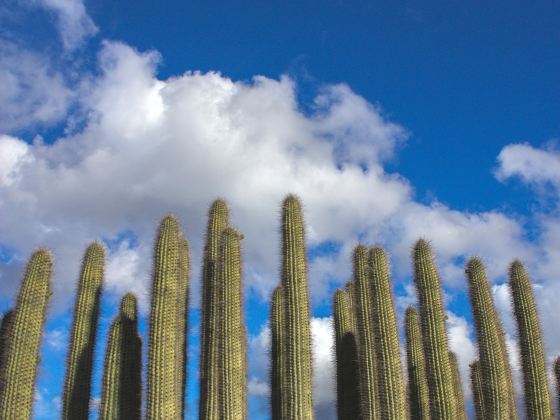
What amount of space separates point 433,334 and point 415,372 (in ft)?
7.84

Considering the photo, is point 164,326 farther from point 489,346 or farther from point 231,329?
point 489,346

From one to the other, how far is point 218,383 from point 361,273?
4079 mm

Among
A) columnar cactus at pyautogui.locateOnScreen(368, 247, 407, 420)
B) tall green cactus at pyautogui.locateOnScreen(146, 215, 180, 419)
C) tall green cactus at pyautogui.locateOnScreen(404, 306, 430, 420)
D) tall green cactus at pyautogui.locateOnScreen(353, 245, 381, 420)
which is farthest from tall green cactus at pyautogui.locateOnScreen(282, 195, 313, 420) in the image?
tall green cactus at pyautogui.locateOnScreen(404, 306, 430, 420)

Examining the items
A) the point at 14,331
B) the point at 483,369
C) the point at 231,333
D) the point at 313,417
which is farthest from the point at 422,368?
the point at 14,331

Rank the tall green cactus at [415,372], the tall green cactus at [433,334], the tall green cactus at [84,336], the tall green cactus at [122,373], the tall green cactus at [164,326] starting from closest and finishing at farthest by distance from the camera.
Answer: the tall green cactus at [164,326]
the tall green cactus at [433,334]
the tall green cactus at [122,373]
the tall green cactus at [84,336]
the tall green cactus at [415,372]

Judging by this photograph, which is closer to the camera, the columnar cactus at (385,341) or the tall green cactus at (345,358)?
the columnar cactus at (385,341)

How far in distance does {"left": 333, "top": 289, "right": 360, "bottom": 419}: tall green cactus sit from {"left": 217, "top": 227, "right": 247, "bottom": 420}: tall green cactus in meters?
2.43

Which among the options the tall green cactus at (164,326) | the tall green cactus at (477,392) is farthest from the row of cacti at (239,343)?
the tall green cactus at (477,392)

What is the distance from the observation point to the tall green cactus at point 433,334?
13195 millimetres

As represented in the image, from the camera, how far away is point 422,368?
51.5 ft

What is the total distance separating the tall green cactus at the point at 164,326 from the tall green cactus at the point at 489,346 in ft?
20.2

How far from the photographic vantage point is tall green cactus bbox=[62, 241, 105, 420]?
13641mm

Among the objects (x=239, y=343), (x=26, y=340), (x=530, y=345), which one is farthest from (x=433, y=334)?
(x=26, y=340)

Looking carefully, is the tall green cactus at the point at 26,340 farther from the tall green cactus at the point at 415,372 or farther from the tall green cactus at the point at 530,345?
the tall green cactus at the point at 530,345
